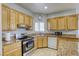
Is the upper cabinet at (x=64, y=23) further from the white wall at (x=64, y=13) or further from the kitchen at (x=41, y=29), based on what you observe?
the white wall at (x=64, y=13)

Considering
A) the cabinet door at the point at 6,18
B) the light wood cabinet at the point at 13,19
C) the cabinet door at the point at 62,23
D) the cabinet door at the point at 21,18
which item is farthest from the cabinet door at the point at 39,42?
the cabinet door at the point at 6,18

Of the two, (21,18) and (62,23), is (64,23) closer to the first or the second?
(62,23)

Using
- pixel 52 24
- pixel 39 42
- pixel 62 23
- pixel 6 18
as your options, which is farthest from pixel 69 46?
pixel 52 24

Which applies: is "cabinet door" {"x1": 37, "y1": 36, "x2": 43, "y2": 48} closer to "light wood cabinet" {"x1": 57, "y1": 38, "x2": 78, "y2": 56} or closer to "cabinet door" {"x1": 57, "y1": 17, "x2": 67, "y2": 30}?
"cabinet door" {"x1": 57, "y1": 17, "x2": 67, "y2": 30}

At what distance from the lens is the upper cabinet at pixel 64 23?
4.17m

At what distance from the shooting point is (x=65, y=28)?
14.6 feet

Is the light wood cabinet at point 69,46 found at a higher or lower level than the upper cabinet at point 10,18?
lower

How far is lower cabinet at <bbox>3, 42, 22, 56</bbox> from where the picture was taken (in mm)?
2196

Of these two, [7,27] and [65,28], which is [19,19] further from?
[65,28]

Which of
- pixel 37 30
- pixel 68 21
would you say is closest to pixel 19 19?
pixel 37 30

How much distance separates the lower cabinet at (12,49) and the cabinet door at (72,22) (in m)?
2.56

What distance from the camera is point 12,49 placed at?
8.03 feet

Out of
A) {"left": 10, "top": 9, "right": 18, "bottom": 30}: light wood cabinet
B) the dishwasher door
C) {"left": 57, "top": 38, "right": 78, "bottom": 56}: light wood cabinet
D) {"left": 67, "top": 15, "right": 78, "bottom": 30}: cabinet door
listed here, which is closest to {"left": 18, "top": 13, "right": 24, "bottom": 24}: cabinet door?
{"left": 10, "top": 9, "right": 18, "bottom": 30}: light wood cabinet

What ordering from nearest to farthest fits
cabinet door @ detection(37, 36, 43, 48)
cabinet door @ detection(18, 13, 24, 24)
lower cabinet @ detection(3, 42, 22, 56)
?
lower cabinet @ detection(3, 42, 22, 56) < cabinet door @ detection(18, 13, 24, 24) < cabinet door @ detection(37, 36, 43, 48)
